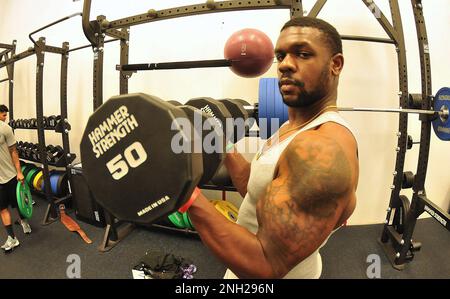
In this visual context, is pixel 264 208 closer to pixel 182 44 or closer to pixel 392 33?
pixel 392 33

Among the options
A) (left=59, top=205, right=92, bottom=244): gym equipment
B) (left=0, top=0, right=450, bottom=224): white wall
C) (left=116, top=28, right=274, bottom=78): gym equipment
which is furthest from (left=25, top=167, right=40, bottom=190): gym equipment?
(left=116, top=28, right=274, bottom=78): gym equipment

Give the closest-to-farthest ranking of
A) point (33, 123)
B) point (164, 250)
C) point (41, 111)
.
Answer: point (164, 250), point (41, 111), point (33, 123)

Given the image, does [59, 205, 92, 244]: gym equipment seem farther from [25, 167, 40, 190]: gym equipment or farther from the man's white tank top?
the man's white tank top

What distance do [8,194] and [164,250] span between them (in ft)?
5.20

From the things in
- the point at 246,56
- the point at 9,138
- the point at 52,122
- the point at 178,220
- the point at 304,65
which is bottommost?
the point at 178,220

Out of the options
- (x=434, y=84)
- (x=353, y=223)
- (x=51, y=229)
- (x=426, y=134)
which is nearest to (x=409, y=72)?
(x=434, y=84)

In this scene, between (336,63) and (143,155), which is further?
(336,63)

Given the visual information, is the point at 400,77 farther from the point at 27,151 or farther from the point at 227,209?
the point at 27,151

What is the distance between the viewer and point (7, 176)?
2297 mm

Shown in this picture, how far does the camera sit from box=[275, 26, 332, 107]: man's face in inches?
26.2

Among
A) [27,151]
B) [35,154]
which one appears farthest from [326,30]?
[27,151]

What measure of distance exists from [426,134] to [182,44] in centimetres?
218

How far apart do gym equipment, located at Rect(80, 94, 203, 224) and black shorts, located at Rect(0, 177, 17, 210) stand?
247 cm

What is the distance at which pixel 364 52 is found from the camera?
88.2 inches
